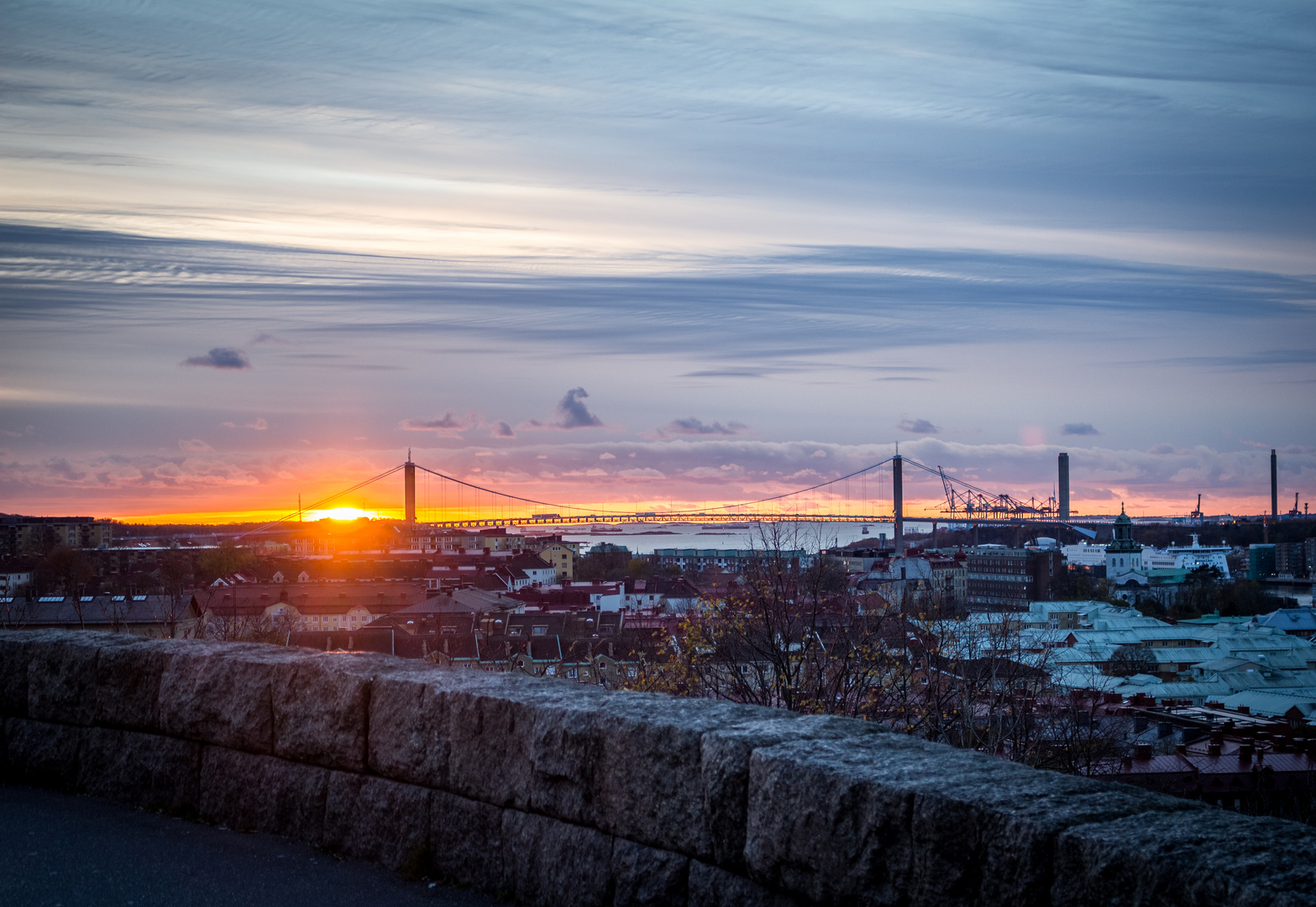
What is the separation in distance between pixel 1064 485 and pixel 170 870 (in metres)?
112

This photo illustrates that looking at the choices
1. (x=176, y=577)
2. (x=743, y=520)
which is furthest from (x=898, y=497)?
(x=176, y=577)

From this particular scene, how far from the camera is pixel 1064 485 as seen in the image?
355ft

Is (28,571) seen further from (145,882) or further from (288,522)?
(288,522)

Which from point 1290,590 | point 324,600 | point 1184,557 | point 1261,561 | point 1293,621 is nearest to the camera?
point 324,600

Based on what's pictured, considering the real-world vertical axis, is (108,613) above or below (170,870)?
below

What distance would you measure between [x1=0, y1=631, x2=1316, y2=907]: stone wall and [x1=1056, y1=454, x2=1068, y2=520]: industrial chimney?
10949 centimetres

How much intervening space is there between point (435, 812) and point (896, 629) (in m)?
9.22

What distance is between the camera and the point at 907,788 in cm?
227

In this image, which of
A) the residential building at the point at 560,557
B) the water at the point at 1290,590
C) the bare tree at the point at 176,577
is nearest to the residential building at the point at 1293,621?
the water at the point at 1290,590

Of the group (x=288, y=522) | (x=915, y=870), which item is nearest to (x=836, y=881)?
(x=915, y=870)

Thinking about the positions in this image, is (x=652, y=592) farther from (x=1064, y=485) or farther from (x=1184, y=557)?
(x=1064, y=485)

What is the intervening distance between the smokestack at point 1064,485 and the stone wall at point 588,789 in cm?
10949

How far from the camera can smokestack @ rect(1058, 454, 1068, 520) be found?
351ft

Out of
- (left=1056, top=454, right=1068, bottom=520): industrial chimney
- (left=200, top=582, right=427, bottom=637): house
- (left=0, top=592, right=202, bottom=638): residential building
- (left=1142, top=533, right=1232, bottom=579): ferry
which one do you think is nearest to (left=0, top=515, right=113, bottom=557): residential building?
(left=200, top=582, right=427, bottom=637): house
